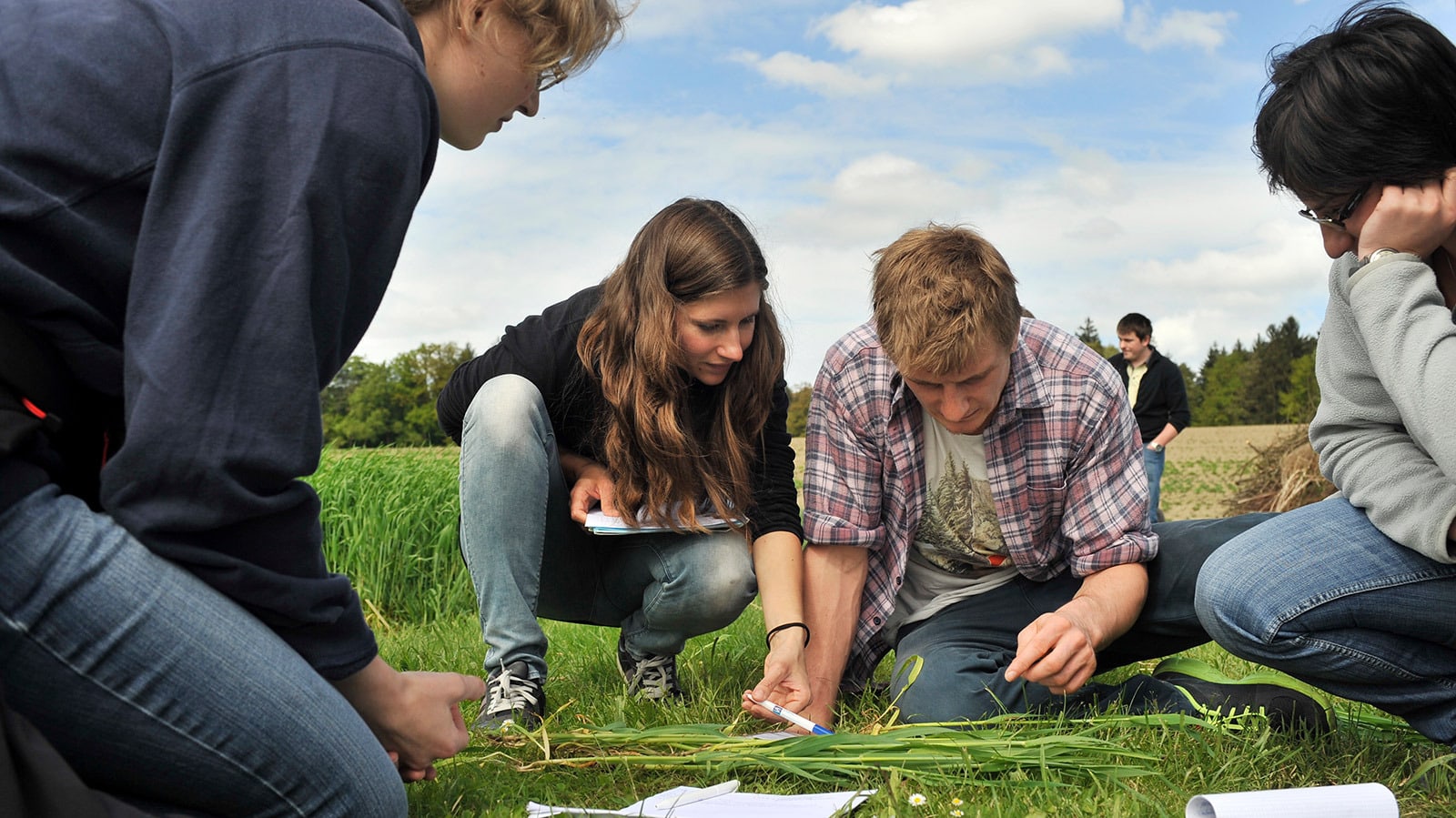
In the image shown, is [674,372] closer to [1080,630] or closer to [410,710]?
[1080,630]

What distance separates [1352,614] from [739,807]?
1380 millimetres

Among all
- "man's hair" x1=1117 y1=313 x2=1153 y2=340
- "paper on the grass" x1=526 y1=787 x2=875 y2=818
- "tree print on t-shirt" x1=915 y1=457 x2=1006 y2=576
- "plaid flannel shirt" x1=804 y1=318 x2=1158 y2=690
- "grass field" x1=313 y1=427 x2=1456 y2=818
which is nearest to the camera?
"paper on the grass" x1=526 y1=787 x2=875 y2=818

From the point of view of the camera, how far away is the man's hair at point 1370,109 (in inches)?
88.4

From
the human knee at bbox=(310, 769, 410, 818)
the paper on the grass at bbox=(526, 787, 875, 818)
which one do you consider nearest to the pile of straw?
the paper on the grass at bbox=(526, 787, 875, 818)

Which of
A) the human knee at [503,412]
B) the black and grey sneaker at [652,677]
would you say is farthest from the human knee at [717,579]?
the human knee at [503,412]

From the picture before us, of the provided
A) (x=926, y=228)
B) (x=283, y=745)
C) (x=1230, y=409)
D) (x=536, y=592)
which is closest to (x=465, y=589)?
(x=536, y=592)

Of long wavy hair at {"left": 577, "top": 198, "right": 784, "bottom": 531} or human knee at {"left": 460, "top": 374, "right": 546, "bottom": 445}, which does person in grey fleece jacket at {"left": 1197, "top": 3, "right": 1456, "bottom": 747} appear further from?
human knee at {"left": 460, "top": 374, "right": 546, "bottom": 445}

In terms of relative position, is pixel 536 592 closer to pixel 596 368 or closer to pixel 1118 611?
pixel 596 368

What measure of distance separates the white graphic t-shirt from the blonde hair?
5.49ft

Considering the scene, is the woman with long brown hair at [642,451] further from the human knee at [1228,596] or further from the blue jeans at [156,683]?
the blue jeans at [156,683]

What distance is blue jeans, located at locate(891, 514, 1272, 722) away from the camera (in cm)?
288

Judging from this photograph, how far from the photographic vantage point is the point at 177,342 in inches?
55.7

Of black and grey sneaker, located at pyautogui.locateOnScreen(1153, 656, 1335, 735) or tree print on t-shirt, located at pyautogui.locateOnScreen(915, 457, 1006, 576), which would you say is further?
tree print on t-shirt, located at pyautogui.locateOnScreen(915, 457, 1006, 576)

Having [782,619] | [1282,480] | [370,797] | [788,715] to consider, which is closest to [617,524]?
[782,619]
